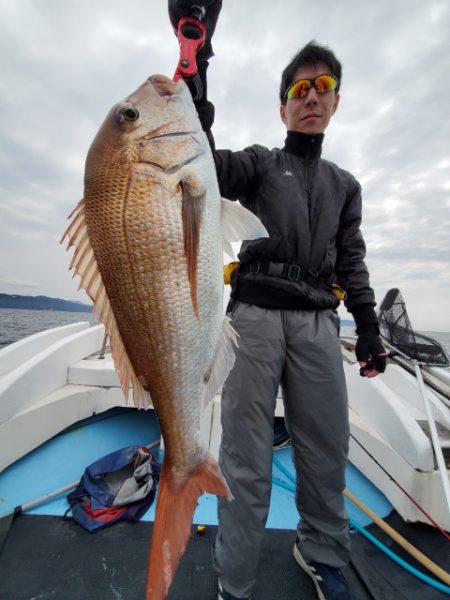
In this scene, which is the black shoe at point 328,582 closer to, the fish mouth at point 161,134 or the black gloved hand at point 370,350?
the black gloved hand at point 370,350

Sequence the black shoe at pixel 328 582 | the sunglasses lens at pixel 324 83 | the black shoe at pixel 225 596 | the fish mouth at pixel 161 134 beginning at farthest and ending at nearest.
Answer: the sunglasses lens at pixel 324 83 < the black shoe at pixel 328 582 < the black shoe at pixel 225 596 < the fish mouth at pixel 161 134

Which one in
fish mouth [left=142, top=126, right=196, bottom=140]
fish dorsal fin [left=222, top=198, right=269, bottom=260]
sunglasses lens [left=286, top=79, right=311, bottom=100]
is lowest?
fish dorsal fin [left=222, top=198, right=269, bottom=260]

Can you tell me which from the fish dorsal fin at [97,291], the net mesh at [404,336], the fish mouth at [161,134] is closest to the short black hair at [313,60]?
the fish mouth at [161,134]

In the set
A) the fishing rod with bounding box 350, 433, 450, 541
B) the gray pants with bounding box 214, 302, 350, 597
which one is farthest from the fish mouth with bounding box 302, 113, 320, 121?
the fishing rod with bounding box 350, 433, 450, 541

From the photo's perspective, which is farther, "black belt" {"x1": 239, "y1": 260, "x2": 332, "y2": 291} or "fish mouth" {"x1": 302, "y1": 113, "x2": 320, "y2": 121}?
"fish mouth" {"x1": 302, "y1": 113, "x2": 320, "y2": 121}

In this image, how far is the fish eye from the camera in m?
1.28

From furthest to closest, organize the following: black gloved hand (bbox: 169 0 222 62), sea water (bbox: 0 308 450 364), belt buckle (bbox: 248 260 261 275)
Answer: sea water (bbox: 0 308 450 364), belt buckle (bbox: 248 260 261 275), black gloved hand (bbox: 169 0 222 62)

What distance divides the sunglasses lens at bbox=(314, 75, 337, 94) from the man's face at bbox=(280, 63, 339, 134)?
2 cm

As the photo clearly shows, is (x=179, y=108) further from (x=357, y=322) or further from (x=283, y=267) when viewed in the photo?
(x=357, y=322)

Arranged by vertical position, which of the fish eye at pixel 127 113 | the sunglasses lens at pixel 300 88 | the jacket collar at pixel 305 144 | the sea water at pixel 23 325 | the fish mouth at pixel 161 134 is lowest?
the sea water at pixel 23 325

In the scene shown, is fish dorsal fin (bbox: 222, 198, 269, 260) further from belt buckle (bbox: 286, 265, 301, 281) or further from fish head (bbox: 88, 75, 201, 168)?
belt buckle (bbox: 286, 265, 301, 281)

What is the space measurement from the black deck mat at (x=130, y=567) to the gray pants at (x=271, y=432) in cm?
38

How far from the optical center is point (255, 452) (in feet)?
5.75

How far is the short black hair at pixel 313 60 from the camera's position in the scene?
2.17 metres
